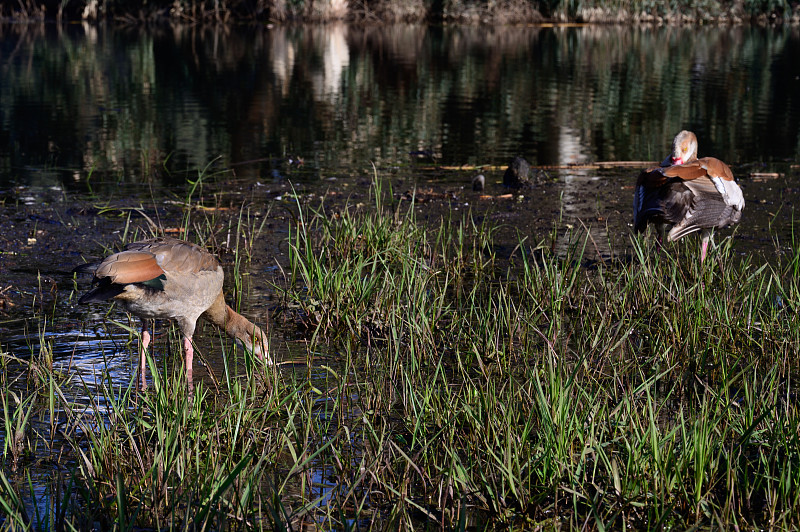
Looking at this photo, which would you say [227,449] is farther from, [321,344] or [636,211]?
[636,211]

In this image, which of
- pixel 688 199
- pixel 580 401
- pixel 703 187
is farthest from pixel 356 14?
pixel 580 401

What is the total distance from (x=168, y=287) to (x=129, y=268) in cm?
31

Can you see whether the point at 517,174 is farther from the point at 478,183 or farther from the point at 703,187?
the point at 703,187

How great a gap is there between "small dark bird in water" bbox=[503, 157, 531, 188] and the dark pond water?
0.24 m

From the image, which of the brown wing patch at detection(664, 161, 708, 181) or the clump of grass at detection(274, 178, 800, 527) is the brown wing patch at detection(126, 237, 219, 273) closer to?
the clump of grass at detection(274, 178, 800, 527)

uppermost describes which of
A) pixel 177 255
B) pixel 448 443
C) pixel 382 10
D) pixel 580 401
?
pixel 382 10

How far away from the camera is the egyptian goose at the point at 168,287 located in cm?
455

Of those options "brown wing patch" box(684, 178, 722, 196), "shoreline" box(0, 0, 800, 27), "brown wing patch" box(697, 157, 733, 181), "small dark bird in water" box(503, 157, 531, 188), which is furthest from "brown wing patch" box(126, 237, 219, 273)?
"shoreline" box(0, 0, 800, 27)

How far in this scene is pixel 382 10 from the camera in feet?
130

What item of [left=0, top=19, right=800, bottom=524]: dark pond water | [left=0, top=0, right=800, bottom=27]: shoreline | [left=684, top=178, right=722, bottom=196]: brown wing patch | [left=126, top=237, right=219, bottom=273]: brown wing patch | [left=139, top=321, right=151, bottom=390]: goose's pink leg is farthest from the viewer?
[left=0, top=0, right=800, bottom=27]: shoreline

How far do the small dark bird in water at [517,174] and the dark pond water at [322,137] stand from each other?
0.24 m

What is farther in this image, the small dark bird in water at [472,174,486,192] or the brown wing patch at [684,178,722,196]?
the small dark bird in water at [472,174,486,192]

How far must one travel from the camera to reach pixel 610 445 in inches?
159

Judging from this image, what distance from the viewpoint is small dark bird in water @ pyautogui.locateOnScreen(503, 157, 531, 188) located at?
9875 mm
